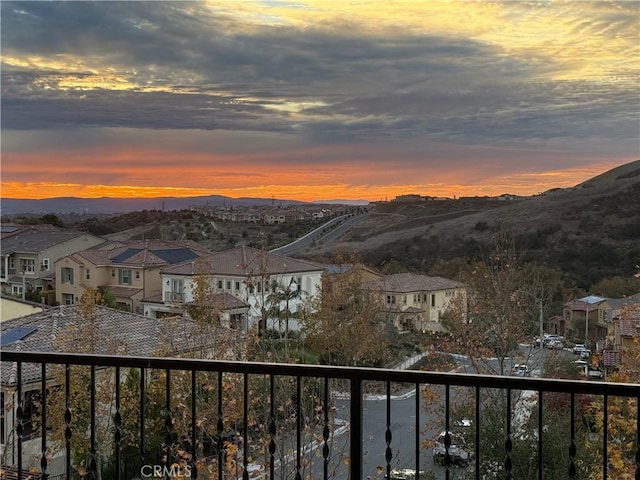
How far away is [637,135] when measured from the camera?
1185 cm

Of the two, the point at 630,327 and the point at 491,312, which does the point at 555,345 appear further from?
the point at 630,327

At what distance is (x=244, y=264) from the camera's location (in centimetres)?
1104

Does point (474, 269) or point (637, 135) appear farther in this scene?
point (637, 135)

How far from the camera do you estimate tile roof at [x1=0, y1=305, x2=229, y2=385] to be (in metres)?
8.30

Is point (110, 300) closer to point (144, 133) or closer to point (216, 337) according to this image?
point (144, 133)

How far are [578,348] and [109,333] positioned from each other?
272 inches

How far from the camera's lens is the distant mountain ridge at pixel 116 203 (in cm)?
964

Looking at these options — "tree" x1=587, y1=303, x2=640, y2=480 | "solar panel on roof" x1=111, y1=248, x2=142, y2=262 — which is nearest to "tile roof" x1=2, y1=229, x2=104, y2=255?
"solar panel on roof" x1=111, y1=248, x2=142, y2=262

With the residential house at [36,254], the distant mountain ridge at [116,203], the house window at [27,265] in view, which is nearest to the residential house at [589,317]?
the distant mountain ridge at [116,203]

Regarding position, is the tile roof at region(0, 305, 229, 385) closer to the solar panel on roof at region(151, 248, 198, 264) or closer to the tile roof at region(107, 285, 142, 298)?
the solar panel on roof at region(151, 248, 198, 264)

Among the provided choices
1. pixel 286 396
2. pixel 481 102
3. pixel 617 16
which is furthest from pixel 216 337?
pixel 481 102

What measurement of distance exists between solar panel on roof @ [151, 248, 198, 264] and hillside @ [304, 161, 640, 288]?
2.30 meters

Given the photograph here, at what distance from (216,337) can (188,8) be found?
4139 millimetres

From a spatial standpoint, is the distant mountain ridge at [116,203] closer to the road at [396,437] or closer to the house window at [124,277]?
the house window at [124,277]
